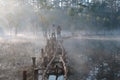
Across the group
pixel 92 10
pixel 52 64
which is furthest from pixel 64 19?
pixel 52 64

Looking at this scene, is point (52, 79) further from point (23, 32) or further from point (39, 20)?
point (23, 32)

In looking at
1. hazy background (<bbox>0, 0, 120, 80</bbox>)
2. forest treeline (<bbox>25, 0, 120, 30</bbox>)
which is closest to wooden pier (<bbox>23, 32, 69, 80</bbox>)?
hazy background (<bbox>0, 0, 120, 80</bbox>)

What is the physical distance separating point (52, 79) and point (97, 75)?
4716 mm

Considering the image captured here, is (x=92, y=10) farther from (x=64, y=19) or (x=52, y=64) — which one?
(x=52, y=64)

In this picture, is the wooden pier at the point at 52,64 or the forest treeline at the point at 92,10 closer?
the wooden pier at the point at 52,64

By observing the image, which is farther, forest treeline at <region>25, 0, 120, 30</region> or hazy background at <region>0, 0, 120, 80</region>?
forest treeline at <region>25, 0, 120, 30</region>

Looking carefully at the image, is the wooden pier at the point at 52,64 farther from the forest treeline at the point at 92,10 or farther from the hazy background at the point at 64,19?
the forest treeline at the point at 92,10

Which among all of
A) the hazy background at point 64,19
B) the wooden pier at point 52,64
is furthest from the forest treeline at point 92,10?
the wooden pier at point 52,64

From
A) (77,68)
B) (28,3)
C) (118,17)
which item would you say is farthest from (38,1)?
(77,68)

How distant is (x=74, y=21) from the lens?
275 feet

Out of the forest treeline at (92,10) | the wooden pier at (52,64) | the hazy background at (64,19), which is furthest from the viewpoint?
the forest treeline at (92,10)

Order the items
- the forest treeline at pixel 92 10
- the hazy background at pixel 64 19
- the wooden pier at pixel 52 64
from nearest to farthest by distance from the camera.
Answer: the wooden pier at pixel 52 64, the hazy background at pixel 64 19, the forest treeline at pixel 92 10

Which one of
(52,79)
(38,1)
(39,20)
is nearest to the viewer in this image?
(52,79)

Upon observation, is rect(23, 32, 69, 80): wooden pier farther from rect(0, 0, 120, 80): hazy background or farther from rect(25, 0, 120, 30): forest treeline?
rect(25, 0, 120, 30): forest treeline
